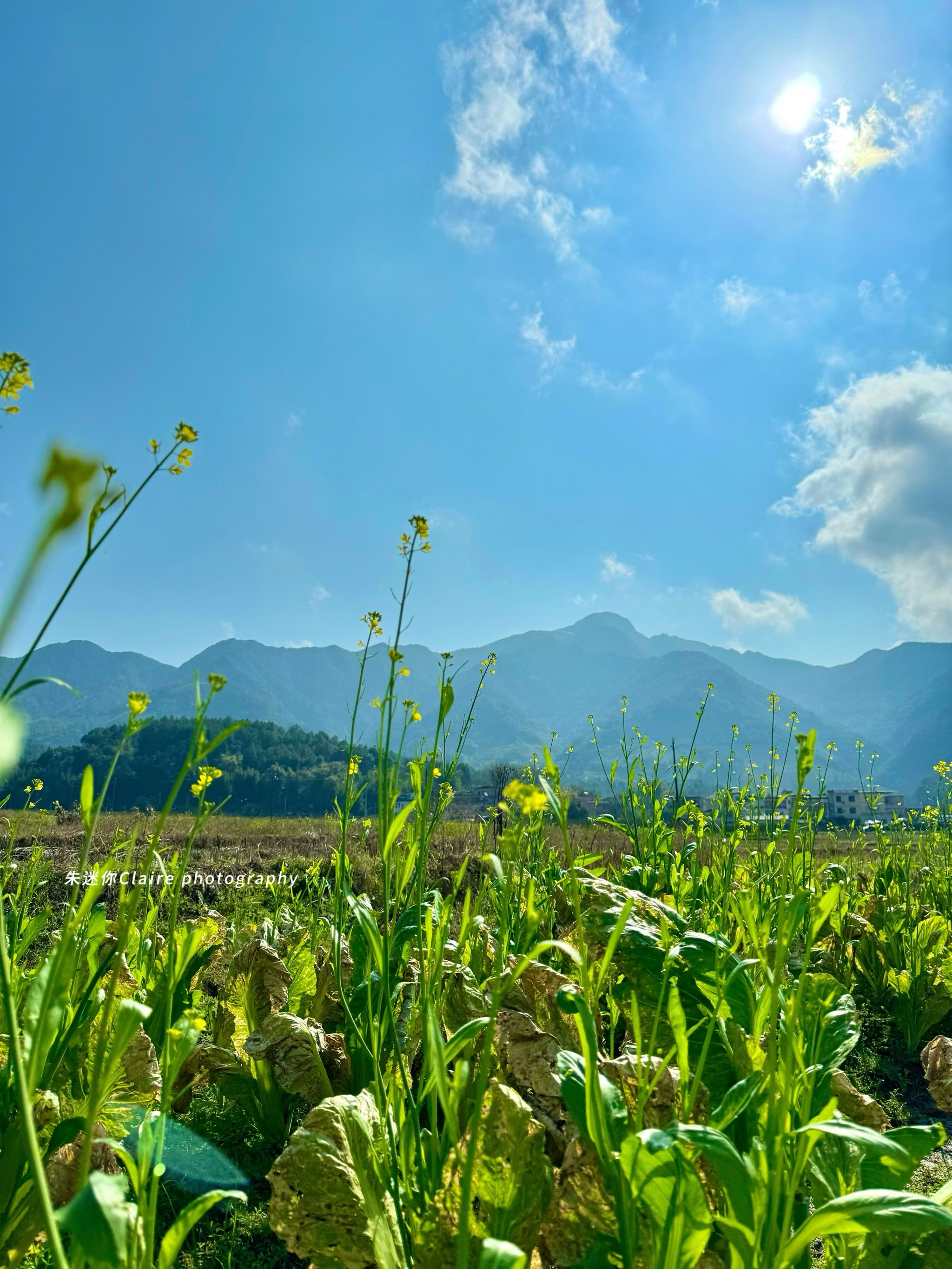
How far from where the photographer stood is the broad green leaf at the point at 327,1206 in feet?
3.82

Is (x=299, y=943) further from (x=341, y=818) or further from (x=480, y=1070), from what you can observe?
(x=480, y=1070)

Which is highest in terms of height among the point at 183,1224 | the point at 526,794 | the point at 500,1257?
the point at 526,794

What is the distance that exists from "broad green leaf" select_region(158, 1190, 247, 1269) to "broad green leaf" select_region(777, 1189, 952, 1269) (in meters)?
0.72

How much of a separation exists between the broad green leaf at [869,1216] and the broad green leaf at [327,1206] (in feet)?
2.12

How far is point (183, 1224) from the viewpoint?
33.5 inches

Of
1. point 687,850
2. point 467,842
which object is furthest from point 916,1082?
point 467,842

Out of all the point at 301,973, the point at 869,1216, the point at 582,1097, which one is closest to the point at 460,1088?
the point at 582,1097

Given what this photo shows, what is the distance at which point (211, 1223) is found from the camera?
1566 millimetres

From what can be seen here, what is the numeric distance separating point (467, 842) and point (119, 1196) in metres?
9.26

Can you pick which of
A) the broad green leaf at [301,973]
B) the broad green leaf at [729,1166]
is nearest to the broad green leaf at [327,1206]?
the broad green leaf at [729,1166]

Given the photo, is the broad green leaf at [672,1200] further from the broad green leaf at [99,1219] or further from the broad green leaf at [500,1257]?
the broad green leaf at [99,1219]

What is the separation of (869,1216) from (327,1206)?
846 mm

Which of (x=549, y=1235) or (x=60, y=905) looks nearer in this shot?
(x=549, y=1235)

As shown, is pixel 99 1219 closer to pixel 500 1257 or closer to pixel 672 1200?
pixel 500 1257
